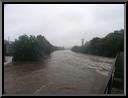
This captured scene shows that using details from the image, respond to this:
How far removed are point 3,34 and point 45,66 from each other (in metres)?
0.99

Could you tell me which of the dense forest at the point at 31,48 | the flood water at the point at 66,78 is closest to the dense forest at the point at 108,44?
the flood water at the point at 66,78

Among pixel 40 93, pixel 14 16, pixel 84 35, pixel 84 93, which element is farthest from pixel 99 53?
pixel 14 16

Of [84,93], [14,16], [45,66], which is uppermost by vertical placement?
[14,16]

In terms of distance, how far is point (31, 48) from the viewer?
5383mm

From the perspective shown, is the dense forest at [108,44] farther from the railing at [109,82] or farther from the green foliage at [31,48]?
the green foliage at [31,48]

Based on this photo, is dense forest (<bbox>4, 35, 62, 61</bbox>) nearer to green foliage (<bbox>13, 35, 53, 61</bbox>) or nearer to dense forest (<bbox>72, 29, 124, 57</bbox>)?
green foliage (<bbox>13, 35, 53, 61</bbox>)

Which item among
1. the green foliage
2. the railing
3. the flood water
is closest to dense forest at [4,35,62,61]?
the green foliage

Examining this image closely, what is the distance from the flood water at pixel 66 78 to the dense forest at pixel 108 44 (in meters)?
0.11

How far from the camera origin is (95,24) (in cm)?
533

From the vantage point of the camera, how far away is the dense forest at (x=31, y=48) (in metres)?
5.29

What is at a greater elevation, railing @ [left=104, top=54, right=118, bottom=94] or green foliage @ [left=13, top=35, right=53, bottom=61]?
green foliage @ [left=13, top=35, right=53, bottom=61]

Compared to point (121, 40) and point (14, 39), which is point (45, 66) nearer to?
point (14, 39)

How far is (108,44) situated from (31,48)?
1476 millimetres

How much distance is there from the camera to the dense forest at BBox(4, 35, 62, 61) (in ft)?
17.3
